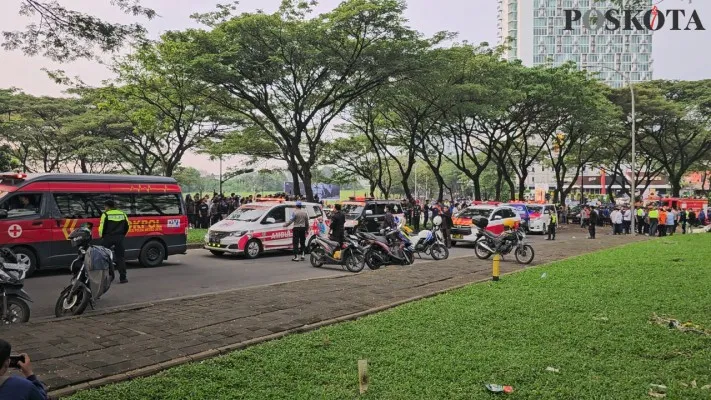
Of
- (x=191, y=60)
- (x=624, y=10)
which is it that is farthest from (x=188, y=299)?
(x=191, y=60)

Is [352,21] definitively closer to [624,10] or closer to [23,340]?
[624,10]

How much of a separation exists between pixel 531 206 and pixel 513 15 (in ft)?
351

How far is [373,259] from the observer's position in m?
14.1

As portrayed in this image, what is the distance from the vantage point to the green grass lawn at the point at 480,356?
4727 mm

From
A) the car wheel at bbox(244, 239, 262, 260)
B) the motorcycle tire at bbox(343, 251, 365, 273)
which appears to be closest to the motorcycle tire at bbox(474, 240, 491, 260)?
the motorcycle tire at bbox(343, 251, 365, 273)

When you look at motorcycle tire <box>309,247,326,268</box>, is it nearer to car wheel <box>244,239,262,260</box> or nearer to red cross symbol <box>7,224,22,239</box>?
car wheel <box>244,239,262,260</box>

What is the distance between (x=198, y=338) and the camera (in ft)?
21.1

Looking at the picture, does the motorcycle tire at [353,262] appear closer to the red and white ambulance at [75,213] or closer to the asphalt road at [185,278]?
the asphalt road at [185,278]

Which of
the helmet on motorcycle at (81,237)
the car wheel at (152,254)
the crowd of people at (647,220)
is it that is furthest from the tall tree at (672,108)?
the helmet on motorcycle at (81,237)

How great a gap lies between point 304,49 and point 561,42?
11964 cm

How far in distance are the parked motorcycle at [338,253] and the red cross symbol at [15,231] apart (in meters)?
6.50

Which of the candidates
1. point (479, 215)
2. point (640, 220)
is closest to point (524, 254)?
point (479, 215)

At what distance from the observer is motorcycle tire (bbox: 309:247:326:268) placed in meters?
14.0

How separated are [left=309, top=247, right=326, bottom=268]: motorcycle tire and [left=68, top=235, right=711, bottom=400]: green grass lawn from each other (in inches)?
198
